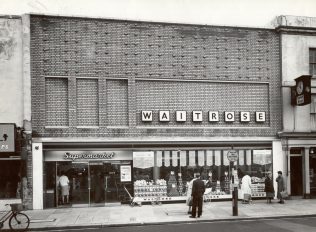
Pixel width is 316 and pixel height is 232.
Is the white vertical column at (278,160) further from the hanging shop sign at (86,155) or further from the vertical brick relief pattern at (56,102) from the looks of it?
the vertical brick relief pattern at (56,102)

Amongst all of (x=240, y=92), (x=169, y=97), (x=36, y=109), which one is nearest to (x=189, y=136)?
(x=169, y=97)

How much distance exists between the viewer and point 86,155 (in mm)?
21875

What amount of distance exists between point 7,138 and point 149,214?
773 cm

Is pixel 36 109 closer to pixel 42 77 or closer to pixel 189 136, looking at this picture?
pixel 42 77

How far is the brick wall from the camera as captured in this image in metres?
21.7

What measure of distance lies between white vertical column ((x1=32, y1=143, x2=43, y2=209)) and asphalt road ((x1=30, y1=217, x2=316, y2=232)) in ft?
17.9

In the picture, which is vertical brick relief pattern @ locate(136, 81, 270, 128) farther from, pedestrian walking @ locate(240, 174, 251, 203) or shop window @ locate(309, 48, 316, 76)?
pedestrian walking @ locate(240, 174, 251, 203)

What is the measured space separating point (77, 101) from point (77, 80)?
1.11 m

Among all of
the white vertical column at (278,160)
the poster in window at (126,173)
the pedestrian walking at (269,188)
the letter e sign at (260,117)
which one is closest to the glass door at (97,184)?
the poster in window at (126,173)

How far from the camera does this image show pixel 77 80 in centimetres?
2205

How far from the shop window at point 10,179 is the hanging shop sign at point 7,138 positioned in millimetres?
1091

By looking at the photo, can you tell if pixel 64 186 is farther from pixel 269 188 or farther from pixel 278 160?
pixel 278 160

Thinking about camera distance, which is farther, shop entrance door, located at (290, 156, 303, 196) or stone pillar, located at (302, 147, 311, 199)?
shop entrance door, located at (290, 156, 303, 196)

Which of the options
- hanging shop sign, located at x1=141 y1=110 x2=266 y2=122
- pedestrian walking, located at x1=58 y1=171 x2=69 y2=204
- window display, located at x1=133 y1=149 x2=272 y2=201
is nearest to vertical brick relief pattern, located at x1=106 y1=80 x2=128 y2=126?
hanging shop sign, located at x1=141 y1=110 x2=266 y2=122
